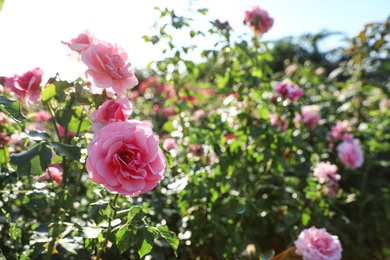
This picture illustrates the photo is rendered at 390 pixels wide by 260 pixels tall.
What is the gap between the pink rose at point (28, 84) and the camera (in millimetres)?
1271

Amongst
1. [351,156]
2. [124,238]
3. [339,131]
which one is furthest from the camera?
[339,131]

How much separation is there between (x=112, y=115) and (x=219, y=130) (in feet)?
3.20

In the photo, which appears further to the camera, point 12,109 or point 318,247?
point 318,247

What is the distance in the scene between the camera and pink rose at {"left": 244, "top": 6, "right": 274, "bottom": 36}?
82.4 inches

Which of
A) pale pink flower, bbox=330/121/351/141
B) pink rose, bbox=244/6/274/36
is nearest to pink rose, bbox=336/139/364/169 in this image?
pale pink flower, bbox=330/121/351/141

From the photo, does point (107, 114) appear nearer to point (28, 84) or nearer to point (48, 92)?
point (48, 92)

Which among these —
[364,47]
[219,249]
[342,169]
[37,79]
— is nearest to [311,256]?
[219,249]

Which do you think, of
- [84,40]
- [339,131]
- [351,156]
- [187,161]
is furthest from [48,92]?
[339,131]

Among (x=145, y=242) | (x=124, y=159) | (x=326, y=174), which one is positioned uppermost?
(x=124, y=159)

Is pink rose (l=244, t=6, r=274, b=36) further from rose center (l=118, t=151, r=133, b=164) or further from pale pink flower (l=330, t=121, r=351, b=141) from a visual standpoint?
rose center (l=118, t=151, r=133, b=164)

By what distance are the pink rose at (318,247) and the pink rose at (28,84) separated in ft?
3.75

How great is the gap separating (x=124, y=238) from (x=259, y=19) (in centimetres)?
142

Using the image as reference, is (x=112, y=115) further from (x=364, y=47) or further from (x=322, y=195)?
(x=364, y=47)

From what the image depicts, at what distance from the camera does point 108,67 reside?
3.50 feet
